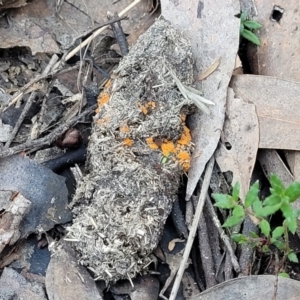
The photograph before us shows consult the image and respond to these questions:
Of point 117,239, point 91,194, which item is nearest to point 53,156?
point 91,194

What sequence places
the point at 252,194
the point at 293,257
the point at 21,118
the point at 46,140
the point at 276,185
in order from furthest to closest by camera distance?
1. the point at 21,118
2. the point at 46,140
3. the point at 293,257
4. the point at 252,194
5. the point at 276,185

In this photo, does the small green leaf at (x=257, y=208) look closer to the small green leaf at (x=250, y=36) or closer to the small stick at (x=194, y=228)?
the small stick at (x=194, y=228)

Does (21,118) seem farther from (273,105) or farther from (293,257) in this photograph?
(293,257)

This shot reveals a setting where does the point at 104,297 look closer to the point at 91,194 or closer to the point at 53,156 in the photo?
the point at 91,194

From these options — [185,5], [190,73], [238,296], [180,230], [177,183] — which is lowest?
[238,296]

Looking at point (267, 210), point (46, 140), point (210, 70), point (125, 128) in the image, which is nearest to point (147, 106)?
point (125, 128)

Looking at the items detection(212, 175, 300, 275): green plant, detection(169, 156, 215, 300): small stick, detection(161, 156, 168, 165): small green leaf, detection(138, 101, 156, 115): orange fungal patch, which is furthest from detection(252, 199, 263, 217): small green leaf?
detection(138, 101, 156, 115): orange fungal patch
